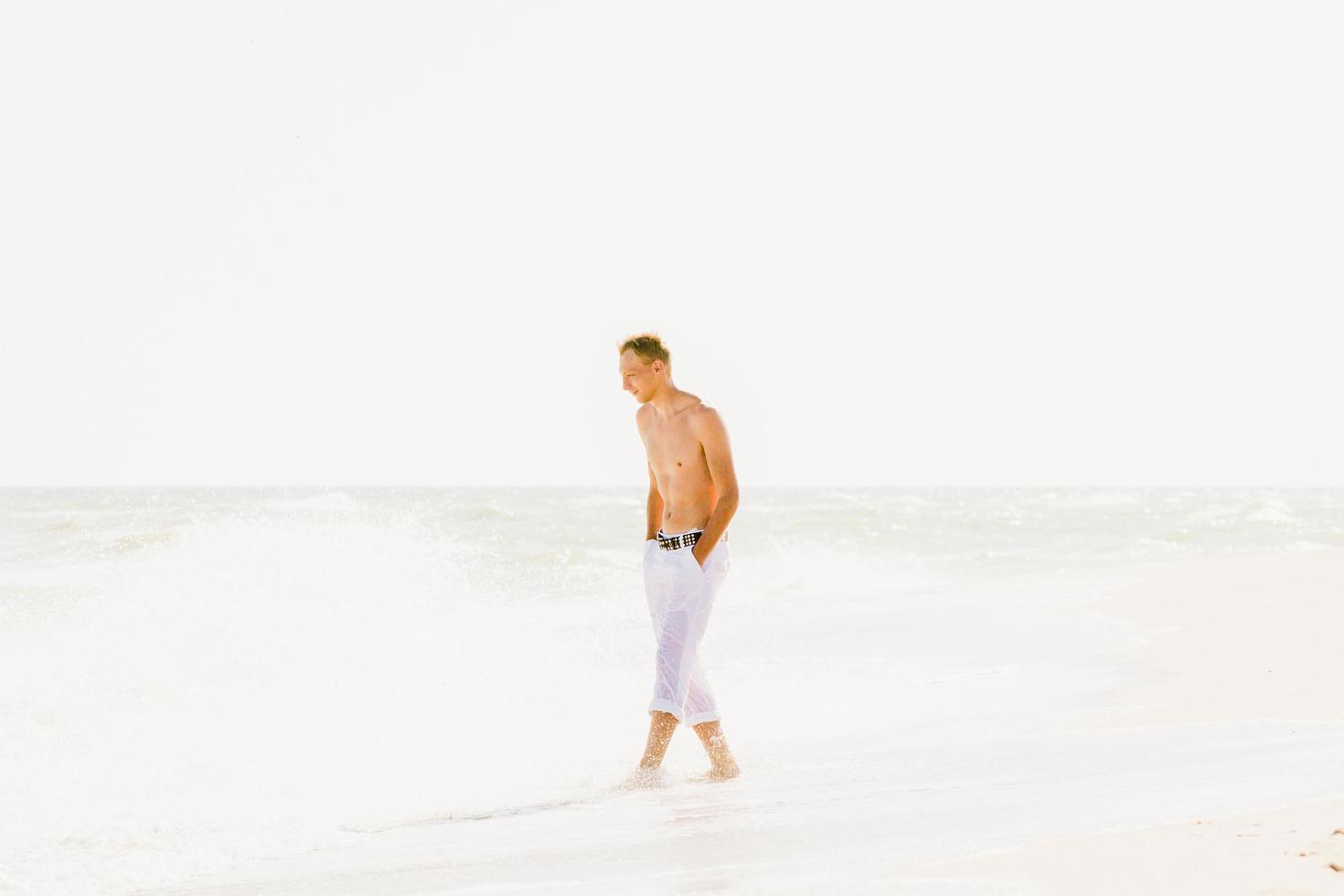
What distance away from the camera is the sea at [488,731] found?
3586 millimetres

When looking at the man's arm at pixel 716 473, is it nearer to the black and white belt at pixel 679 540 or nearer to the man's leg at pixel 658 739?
the black and white belt at pixel 679 540

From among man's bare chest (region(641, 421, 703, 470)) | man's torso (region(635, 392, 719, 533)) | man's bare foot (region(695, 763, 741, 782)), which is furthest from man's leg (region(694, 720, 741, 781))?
man's bare chest (region(641, 421, 703, 470))

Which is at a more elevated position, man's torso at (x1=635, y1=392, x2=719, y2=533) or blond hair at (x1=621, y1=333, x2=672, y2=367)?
blond hair at (x1=621, y1=333, x2=672, y2=367)

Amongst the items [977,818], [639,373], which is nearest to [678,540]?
[639,373]

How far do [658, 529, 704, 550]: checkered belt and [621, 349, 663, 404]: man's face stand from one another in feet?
1.83

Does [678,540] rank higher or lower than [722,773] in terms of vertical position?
higher

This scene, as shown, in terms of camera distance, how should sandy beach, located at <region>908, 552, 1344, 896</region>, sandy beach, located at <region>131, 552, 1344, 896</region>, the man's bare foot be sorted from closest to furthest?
sandy beach, located at <region>908, 552, 1344, 896</region> → sandy beach, located at <region>131, 552, 1344, 896</region> → the man's bare foot

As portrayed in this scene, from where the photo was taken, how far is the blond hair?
5.07 m

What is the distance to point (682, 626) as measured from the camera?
16.5ft

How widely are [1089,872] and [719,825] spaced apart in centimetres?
125

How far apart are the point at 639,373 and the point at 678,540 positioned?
65 cm

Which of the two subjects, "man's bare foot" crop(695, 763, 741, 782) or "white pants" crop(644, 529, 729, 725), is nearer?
"man's bare foot" crop(695, 763, 741, 782)

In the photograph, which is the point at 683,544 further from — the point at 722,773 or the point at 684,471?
the point at 722,773

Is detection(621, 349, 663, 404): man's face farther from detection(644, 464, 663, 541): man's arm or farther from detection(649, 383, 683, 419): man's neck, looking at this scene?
detection(644, 464, 663, 541): man's arm
